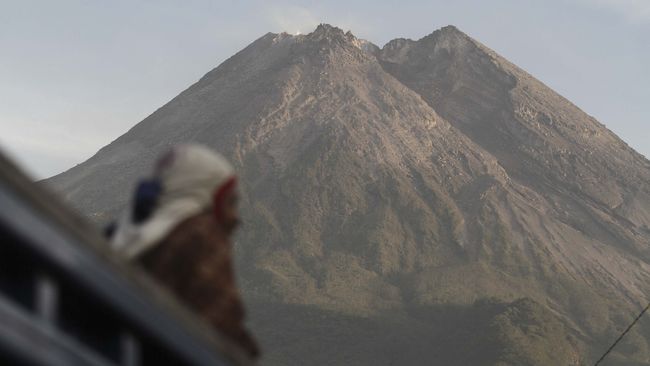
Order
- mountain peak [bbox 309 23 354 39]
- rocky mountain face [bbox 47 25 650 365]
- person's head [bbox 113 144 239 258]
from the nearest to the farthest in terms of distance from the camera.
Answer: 1. person's head [bbox 113 144 239 258]
2. rocky mountain face [bbox 47 25 650 365]
3. mountain peak [bbox 309 23 354 39]

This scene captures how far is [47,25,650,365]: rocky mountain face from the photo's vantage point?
242ft

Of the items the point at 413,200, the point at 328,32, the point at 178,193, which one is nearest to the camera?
the point at 178,193

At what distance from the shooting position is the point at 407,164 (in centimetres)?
9781

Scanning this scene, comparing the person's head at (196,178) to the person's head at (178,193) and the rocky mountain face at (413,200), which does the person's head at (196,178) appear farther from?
the rocky mountain face at (413,200)

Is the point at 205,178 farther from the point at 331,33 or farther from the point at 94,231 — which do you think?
the point at 331,33

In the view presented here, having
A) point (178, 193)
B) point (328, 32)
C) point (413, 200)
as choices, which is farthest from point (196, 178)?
point (328, 32)

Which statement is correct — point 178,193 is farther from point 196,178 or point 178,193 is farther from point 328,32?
point 328,32

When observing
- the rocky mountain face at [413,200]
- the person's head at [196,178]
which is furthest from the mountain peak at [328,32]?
the person's head at [196,178]

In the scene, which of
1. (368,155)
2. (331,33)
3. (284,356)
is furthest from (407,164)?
(284,356)

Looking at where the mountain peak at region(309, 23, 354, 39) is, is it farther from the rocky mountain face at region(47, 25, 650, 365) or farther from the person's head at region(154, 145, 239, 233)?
the person's head at region(154, 145, 239, 233)

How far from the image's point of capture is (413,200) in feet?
308

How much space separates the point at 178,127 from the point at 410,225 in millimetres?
30814

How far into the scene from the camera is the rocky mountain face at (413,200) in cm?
7362

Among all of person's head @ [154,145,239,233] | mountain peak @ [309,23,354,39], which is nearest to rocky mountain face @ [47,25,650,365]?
mountain peak @ [309,23,354,39]
